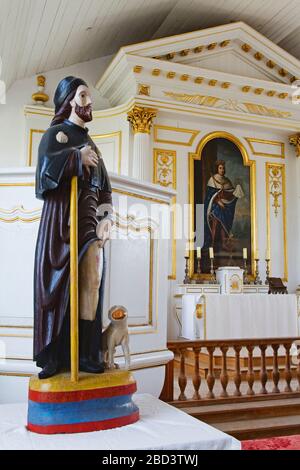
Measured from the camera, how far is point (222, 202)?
7555 millimetres

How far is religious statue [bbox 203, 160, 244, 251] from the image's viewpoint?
24.2ft

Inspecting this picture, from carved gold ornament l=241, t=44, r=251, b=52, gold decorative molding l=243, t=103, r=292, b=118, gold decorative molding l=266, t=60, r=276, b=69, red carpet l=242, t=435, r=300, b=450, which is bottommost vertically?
red carpet l=242, t=435, r=300, b=450

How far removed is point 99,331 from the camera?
85.7 inches

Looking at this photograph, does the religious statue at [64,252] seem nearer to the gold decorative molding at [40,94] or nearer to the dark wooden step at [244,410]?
the dark wooden step at [244,410]

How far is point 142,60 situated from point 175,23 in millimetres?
1220

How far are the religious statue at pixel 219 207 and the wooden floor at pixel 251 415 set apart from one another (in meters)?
3.73

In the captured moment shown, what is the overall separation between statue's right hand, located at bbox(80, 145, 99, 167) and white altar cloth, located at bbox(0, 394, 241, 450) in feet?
3.92

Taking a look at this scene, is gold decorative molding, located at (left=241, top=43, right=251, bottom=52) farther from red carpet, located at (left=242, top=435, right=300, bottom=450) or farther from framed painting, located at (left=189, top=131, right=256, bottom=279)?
red carpet, located at (left=242, top=435, right=300, bottom=450)

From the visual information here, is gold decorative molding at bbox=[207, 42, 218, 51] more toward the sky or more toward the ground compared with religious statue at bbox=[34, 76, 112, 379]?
more toward the sky

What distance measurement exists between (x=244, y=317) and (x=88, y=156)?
3958 millimetres

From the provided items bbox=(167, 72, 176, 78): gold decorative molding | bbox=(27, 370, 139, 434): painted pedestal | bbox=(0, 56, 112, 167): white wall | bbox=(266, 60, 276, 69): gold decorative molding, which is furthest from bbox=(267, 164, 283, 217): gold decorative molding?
bbox=(27, 370, 139, 434): painted pedestal

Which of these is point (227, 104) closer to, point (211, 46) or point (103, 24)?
point (211, 46)

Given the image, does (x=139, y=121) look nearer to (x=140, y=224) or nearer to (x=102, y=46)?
(x=102, y=46)

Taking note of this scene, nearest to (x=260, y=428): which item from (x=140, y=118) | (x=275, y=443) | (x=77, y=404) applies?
(x=275, y=443)
